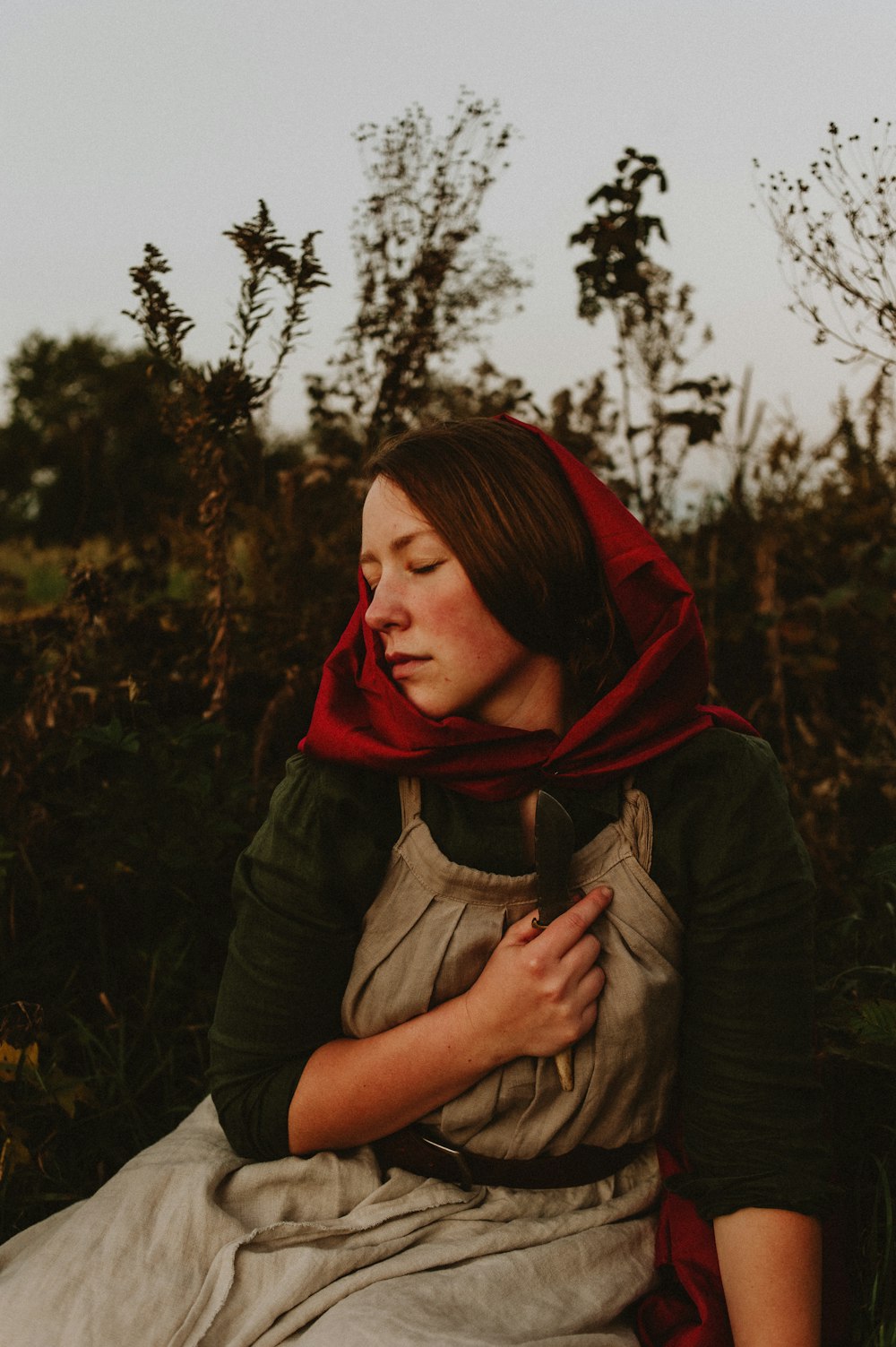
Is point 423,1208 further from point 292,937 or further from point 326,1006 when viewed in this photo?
point 292,937

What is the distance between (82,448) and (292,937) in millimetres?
2840

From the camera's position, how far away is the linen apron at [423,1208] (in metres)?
1.47

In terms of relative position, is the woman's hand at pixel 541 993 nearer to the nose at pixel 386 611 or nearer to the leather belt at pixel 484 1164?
the leather belt at pixel 484 1164

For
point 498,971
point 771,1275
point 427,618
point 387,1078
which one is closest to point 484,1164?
point 387,1078

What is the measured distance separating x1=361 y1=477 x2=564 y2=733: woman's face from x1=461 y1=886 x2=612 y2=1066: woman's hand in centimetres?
38

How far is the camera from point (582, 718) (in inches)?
68.3

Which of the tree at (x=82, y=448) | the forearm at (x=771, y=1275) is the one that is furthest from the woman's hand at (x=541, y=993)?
the tree at (x=82, y=448)

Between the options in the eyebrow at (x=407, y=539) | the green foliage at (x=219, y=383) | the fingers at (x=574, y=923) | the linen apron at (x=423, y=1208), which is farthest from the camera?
the green foliage at (x=219, y=383)

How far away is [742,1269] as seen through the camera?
5.15ft

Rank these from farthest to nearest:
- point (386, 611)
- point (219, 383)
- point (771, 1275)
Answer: point (219, 383) < point (386, 611) < point (771, 1275)

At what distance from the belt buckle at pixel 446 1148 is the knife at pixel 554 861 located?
0.21m

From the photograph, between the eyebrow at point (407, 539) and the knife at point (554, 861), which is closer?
the knife at point (554, 861)

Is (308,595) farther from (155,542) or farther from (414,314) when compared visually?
(414,314)

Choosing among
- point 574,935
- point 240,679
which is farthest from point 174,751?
point 574,935
